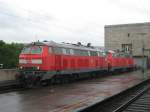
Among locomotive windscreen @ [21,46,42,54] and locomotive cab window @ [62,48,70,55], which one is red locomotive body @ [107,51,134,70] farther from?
locomotive windscreen @ [21,46,42,54]

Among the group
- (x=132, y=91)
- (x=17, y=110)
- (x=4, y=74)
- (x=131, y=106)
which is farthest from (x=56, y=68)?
(x=17, y=110)

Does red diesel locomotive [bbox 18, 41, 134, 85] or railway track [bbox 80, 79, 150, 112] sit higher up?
red diesel locomotive [bbox 18, 41, 134, 85]

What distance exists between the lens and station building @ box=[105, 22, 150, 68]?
65819 mm

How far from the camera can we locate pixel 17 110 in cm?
1245

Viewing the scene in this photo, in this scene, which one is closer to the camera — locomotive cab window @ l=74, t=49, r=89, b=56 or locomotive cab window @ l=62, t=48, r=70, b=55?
locomotive cab window @ l=62, t=48, r=70, b=55

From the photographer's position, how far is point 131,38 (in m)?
67.2

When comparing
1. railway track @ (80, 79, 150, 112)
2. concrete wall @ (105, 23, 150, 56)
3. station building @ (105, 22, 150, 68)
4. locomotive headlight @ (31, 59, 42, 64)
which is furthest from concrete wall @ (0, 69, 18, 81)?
concrete wall @ (105, 23, 150, 56)

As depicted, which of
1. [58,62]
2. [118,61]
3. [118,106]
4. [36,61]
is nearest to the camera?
[118,106]

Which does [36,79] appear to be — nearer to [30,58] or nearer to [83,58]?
[30,58]

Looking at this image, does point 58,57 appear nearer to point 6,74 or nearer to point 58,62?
point 58,62

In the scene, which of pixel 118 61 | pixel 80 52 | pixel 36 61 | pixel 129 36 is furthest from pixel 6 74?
pixel 129 36

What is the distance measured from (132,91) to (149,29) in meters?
46.6

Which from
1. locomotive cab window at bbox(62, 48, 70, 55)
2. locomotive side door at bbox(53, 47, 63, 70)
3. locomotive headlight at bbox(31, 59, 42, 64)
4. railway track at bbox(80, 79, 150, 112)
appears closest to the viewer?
railway track at bbox(80, 79, 150, 112)

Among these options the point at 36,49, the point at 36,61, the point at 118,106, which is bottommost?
the point at 118,106
